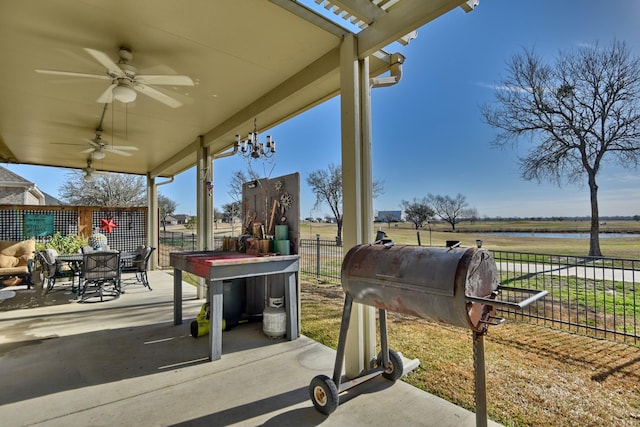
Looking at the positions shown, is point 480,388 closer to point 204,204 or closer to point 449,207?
point 204,204

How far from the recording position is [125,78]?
10.1ft

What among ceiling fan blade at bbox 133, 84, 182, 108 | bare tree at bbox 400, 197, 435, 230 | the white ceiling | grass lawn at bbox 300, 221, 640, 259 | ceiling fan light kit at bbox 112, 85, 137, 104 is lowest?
grass lawn at bbox 300, 221, 640, 259

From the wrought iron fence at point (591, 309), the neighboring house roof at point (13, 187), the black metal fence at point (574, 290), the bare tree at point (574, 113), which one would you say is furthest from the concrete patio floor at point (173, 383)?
the neighboring house roof at point (13, 187)

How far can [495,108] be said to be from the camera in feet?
29.5

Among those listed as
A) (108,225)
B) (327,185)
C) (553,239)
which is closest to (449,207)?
(553,239)

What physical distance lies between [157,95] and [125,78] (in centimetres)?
52

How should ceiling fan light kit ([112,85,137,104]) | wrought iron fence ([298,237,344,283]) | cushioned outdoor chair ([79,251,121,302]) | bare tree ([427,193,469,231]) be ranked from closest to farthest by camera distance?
1. ceiling fan light kit ([112,85,137,104])
2. cushioned outdoor chair ([79,251,121,302])
3. bare tree ([427,193,469,231])
4. wrought iron fence ([298,237,344,283])

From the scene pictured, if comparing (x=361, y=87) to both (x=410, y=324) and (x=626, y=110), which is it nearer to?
(x=410, y=324)

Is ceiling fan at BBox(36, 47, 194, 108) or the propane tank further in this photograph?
the propane tank

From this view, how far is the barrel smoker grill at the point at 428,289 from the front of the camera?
1.53m

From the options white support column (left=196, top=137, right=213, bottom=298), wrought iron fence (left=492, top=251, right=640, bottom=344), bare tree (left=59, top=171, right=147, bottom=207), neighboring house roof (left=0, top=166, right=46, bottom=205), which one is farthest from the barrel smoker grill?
bare tree (left=59, top=171, right=147, bottom=207)

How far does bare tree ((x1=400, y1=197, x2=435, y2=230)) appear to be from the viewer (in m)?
6.43

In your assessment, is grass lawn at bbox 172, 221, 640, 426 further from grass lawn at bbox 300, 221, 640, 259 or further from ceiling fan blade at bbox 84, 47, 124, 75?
ceiling fan blade at bbox 84, 47, 124, 75

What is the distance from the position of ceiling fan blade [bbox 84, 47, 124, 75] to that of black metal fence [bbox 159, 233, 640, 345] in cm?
284
